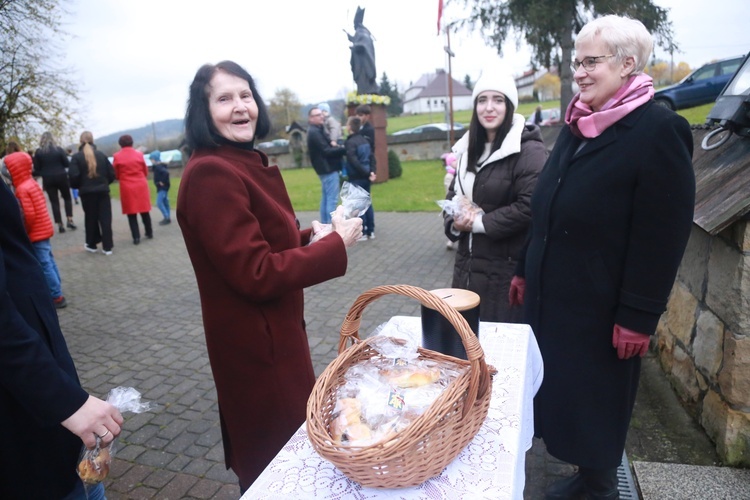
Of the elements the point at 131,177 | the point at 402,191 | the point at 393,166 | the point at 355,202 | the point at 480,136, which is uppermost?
the point at 480,136

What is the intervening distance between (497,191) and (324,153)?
5825 millimetres

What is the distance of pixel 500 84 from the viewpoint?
308 cm

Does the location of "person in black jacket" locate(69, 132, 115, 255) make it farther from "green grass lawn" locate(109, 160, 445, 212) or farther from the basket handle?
the basket handle

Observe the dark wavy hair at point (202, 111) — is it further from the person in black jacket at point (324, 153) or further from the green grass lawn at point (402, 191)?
the green grass lawn at point (402, 191)

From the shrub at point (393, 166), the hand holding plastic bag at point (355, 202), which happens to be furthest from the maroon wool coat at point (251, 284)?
the shrub at point (393, 166)

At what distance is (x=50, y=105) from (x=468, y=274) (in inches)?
572

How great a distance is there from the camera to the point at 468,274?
10.5 feet

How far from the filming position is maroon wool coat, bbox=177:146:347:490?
1.69m

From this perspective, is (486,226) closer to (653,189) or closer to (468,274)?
(468,274)

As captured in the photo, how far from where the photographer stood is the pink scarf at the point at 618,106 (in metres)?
2.01

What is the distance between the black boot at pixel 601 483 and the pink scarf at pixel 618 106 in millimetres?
1555

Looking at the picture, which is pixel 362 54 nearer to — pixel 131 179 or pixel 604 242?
pixel 131 179

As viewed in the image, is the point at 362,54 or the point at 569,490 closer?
the point at 569,490

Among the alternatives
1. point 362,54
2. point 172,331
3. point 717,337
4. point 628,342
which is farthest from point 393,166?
point 628,342
